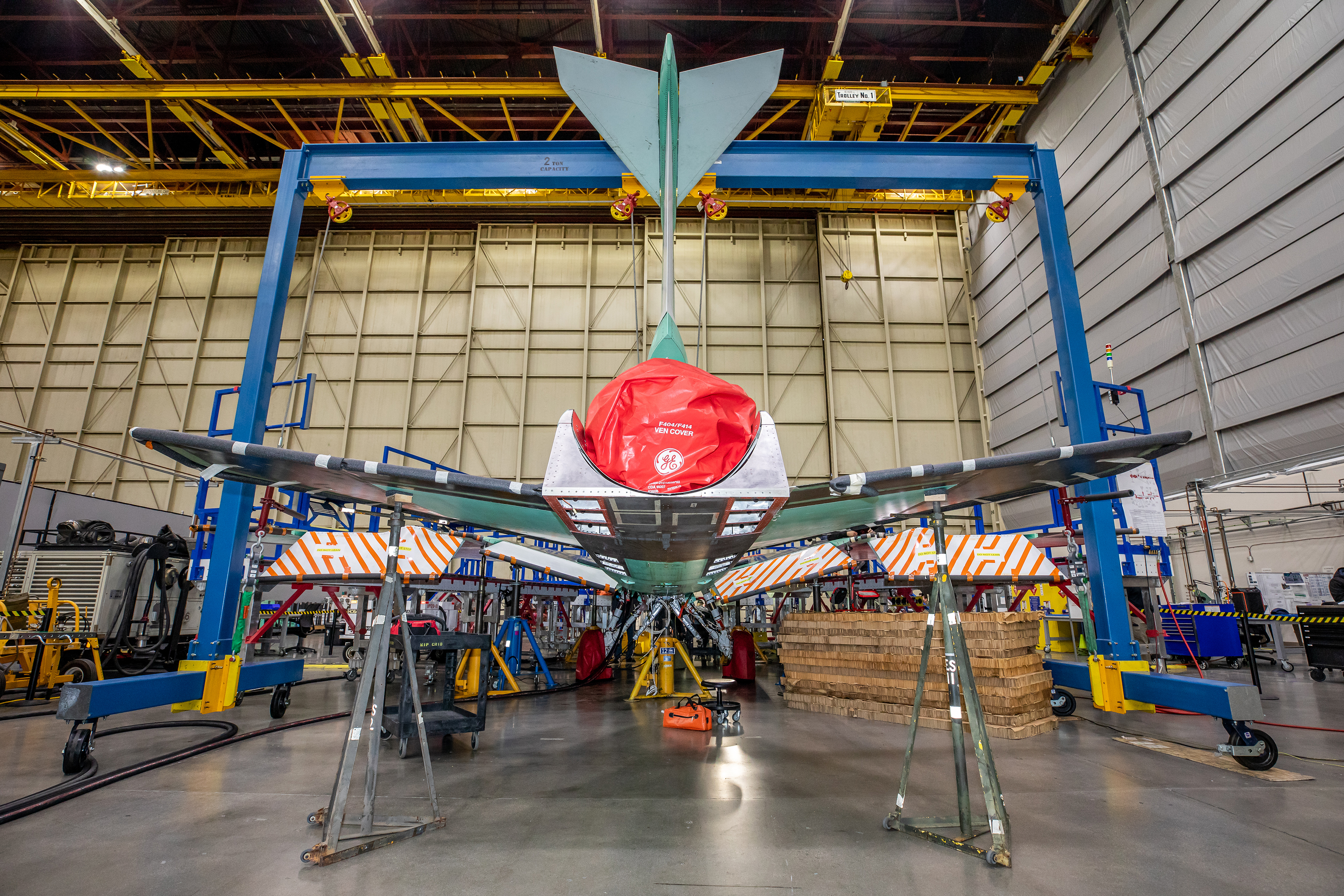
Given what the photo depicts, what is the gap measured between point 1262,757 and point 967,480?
395 cm

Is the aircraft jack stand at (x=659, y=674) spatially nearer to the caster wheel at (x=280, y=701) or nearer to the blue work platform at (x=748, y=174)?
the caster wheel at (x=280, y=701)

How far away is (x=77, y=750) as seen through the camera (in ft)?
15.2

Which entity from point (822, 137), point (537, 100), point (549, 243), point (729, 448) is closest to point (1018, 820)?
point (729, 448)

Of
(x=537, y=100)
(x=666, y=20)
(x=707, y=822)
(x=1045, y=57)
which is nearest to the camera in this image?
(x=707, y=822)

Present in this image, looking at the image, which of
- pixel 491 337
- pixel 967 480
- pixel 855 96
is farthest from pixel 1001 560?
pixel 491 337

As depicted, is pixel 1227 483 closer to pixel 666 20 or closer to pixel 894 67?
pixel 894 67

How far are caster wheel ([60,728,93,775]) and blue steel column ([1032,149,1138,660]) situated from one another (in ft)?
30.9

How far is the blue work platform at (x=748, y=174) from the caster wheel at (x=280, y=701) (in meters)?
3.18

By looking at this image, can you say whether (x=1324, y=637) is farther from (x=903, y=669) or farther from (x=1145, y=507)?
(x=903, y=669)

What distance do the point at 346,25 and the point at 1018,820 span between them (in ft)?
76.2

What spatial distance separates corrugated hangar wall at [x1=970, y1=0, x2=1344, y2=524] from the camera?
35.5ft

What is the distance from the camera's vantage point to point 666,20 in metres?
17.6

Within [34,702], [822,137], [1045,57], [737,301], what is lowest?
[34,702]

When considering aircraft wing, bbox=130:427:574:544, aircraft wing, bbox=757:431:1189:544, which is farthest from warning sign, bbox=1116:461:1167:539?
aircraft wing, bbox=130:427:574:544
